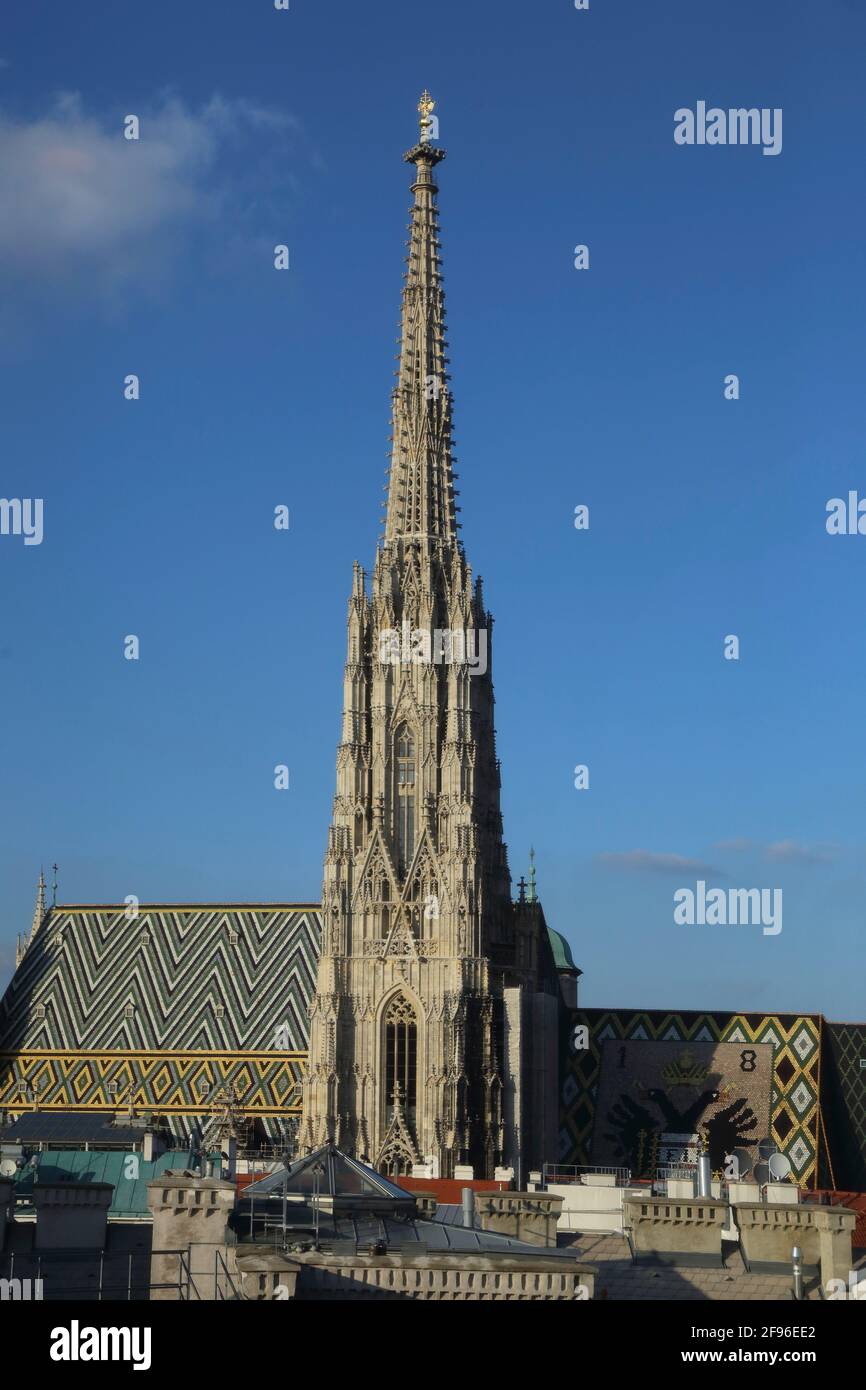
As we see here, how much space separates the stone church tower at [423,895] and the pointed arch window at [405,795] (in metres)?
0.07

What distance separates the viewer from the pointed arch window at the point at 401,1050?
89.8m

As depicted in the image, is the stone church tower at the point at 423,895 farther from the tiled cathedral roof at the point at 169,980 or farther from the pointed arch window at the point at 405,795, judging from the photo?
the tiled cathedral roof at the point at 169,980

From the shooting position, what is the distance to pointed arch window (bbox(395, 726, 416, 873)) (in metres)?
92.7

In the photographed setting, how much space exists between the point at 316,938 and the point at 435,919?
47.2 feet

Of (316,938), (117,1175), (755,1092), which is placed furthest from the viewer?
(316,938)

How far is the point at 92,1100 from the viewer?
10131 centimetres

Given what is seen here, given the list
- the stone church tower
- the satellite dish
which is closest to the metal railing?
the stone church tower

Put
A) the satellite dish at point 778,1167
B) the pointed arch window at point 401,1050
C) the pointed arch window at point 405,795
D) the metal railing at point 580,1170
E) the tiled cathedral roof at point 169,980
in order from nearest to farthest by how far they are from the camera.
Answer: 1. the satellite dish at point 778,1167
2. the pointed arch window at point 401,1050
3. the pointed arch window at point 405,795
4. the metal railing at point 580,1170
5. the tiled cathedral roof at point 169,980

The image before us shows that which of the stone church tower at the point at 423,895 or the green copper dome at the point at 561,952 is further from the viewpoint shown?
the green copper dome at the point at 561,952

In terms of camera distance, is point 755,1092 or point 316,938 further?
point 316,938

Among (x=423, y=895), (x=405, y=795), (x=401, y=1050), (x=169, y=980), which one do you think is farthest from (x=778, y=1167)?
(x=169, y=980)

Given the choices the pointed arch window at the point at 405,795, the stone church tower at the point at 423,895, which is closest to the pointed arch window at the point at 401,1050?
the stone church tower at the point at 423,895

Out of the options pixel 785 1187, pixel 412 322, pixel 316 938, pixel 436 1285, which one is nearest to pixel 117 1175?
pixel 785 1187
